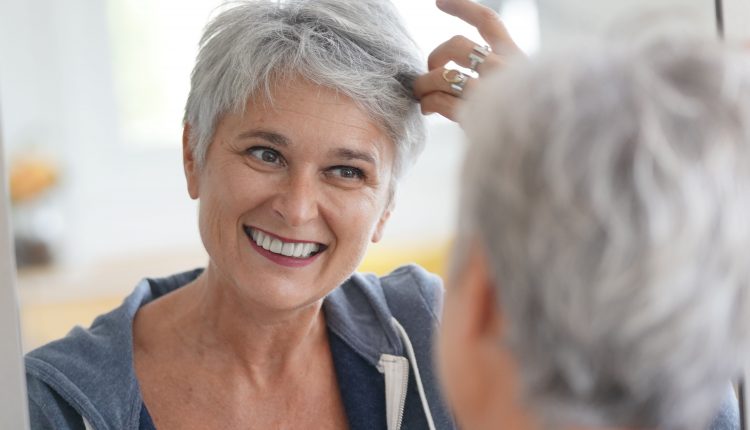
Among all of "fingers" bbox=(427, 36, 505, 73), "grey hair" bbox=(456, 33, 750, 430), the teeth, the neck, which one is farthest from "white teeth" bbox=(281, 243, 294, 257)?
"grey hair" bbox=(456, 33, 750, 430)

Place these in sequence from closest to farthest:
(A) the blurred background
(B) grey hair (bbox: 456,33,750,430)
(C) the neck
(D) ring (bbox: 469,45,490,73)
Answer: (B) grey hair (bbox: 456,33,750,430), (D) ring (bbox: 469,45,490,73), (C) the neck, (A) the blurred background

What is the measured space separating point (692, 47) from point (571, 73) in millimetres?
93

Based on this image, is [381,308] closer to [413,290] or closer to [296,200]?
[413,290]

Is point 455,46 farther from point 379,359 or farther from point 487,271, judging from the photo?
point 487,271

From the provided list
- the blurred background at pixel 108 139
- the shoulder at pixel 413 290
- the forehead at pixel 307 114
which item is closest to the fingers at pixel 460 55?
the forehead at pixel 307 114

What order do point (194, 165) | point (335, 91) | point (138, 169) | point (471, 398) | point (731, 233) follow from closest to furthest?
point (731, 233)
point (471, 398)
point (335, 91)
point (194, 165)
point (138, 169)

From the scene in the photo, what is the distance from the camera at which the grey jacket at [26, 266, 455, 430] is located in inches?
49.3

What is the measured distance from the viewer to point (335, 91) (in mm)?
1322

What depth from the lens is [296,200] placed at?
1.32 meters

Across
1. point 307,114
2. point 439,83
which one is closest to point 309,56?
point 307,114

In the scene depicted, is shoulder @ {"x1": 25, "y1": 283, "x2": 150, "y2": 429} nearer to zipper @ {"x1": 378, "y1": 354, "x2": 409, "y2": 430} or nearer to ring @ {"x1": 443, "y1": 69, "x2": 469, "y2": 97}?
zipper @ {"x1": 378, "y1": 354, "x2": 409, "y2": 430}

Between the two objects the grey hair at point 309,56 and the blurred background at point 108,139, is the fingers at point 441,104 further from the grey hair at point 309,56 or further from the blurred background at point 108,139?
the blurred background at point 108,139

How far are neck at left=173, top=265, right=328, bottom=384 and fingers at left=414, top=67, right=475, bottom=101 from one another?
1.20ft

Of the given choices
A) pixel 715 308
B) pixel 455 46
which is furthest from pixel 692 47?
pixel 455 46
